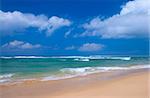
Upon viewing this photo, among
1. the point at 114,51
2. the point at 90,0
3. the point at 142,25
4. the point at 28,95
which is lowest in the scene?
the point at 28,95

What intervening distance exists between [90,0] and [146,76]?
82cm

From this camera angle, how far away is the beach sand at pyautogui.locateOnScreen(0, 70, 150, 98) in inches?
113

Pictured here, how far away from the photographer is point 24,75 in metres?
3.18

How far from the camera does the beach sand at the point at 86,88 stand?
9.46ft

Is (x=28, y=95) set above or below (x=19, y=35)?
below

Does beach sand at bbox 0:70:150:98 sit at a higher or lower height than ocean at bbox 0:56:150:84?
lower

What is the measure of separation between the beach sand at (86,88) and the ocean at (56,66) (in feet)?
0.31

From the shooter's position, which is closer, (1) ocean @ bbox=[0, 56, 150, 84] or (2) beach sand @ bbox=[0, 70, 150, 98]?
(2) beach sand @ bbox=[0, 70, 150, 98]

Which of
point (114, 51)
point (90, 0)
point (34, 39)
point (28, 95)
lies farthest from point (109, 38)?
point (28, 95)

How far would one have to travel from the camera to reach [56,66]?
334 centimetres

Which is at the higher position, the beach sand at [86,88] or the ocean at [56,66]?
the ocean at [56,66]

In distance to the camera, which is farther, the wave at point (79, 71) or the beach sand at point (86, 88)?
the wave at point (79, 71)

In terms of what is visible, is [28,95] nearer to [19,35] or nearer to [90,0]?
[19,35]

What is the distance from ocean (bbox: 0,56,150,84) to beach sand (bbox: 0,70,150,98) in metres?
0.09
